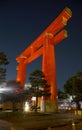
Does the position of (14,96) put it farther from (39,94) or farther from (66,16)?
(66,16)

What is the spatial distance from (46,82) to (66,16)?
1095 centimetres

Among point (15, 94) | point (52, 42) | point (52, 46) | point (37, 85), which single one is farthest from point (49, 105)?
point (52, 42)

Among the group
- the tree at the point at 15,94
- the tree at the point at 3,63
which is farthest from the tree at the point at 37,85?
the tree at the point at 3,63

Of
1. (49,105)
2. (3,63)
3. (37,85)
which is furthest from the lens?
(49,105)

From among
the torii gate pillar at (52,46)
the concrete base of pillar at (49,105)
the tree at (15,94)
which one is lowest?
the concrete base of pillar at (49,105)

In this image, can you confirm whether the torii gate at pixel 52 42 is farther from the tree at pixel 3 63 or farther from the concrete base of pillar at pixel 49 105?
the tree at pixel 3 63

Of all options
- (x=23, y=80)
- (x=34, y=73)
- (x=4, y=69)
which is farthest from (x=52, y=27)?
(x=23, y=80)

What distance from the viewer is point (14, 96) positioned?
2802cm

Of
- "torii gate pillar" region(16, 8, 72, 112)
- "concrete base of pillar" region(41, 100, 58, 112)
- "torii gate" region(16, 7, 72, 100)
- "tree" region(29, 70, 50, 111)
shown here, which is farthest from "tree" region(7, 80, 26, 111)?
"torii gate" region(16, 7, 72, 100)

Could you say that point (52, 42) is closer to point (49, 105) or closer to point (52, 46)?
point (52, 46)

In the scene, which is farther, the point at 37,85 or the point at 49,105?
the point at 49,105

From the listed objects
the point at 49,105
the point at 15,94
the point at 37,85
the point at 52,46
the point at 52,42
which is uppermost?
the point at 52,42

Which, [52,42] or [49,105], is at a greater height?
[52,42]

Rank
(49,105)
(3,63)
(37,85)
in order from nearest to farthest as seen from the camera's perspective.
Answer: (3,63)
(37,85)
(49,105)
